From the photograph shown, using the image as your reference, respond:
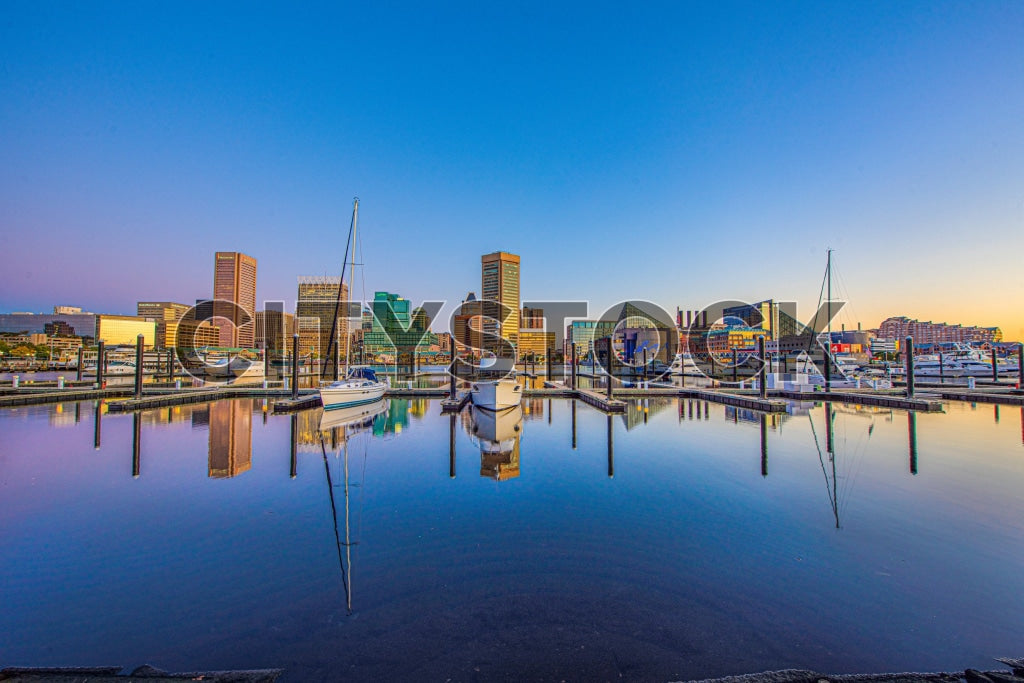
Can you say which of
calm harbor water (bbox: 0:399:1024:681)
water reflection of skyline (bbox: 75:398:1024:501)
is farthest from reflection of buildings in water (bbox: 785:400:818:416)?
calm harbor water (bbox: 0:399:1024:681)

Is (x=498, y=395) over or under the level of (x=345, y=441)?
over

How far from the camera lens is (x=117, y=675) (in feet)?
10.9

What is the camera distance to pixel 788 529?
7062 millimetres

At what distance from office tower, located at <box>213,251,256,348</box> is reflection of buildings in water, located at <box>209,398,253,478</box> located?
16600cm

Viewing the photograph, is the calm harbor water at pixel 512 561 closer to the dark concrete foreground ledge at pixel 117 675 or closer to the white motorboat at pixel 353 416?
the dark concrete foreground ledge at pixel 117 675

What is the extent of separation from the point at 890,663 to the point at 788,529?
3.44m

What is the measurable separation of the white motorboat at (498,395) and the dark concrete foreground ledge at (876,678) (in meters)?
17.3

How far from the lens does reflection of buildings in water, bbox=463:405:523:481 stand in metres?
11.4

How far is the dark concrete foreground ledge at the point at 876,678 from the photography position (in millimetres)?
3253

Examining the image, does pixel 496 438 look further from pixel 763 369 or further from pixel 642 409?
pixel 763 369

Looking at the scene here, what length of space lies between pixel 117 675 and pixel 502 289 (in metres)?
131

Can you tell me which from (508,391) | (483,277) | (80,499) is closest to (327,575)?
(80,499)

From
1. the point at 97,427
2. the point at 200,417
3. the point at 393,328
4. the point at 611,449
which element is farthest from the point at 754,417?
the point at 393,328

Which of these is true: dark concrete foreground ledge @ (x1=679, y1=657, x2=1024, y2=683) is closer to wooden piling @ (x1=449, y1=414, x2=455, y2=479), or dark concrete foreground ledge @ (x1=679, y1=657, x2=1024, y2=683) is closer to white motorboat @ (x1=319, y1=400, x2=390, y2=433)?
wooden piling @ (x1=449, y1=414, x2=455, y2=479)
